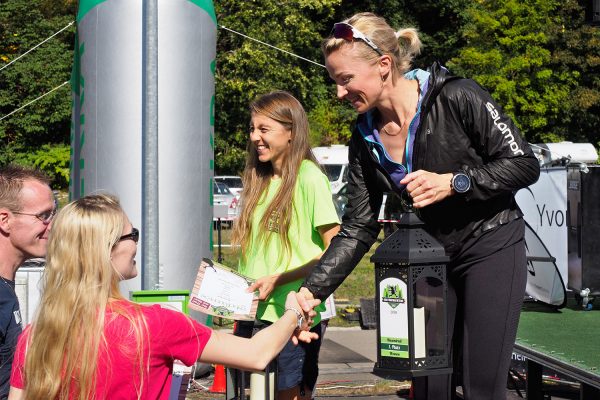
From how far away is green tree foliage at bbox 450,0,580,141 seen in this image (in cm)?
3462

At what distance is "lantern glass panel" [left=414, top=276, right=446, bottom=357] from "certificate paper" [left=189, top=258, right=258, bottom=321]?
1406 millimetres

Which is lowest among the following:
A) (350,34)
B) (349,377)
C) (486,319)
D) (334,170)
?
(349,377)

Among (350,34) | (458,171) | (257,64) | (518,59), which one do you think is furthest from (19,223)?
(518,59)

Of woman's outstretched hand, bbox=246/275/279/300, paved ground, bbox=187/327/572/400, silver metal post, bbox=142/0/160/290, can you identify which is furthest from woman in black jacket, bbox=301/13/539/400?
paved ground, bbox=187/327/572/400

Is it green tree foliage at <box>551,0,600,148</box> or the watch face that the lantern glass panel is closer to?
the watch face

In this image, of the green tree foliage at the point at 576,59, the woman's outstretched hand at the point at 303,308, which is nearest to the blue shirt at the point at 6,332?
the woman's outstretched hand at the point at 303,308

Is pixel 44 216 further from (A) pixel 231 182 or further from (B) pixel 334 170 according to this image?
(A) pixel 231 182

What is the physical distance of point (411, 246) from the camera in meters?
3.11

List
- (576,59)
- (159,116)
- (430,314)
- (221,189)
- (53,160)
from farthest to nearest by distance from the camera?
1. (576,59)
2. (53,160)
3. (221,189)
4. (159,116)
5. (430,314)

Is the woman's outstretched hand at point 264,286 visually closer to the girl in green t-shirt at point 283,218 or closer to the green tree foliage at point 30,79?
the girl in green t-shirt at point 283,218

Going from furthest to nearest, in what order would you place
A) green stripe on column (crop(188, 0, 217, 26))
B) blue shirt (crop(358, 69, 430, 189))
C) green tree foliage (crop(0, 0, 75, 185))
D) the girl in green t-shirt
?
green tree foliage (crop(0, 0, 75, 185)) → green stripe on column (crop(188, 0, 217, 26)) → the girl in green t-shirt → blue shirt (crop(358, 69, 430, 189))

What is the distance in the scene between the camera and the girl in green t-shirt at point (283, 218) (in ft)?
15.2

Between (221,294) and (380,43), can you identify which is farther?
(221,294)

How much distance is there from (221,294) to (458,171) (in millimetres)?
1567
